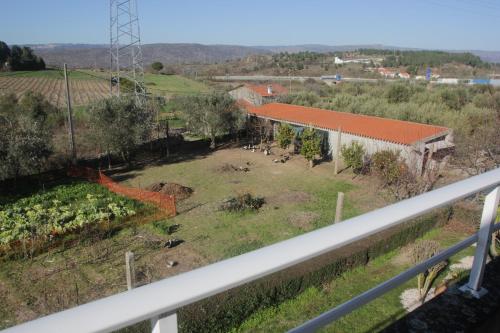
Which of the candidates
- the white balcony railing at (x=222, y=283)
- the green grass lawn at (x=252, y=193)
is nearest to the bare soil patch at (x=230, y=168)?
the green grass lawn at (x=252, y=193)

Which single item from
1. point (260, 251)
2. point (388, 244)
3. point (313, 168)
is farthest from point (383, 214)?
point (313, 168)

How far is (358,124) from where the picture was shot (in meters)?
21.8

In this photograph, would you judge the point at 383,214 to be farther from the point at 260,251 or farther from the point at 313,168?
the point at 313,168

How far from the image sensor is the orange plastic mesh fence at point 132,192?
14082 mm

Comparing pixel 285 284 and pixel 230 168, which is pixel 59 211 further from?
pixel 285 284

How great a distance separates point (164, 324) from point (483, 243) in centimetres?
154

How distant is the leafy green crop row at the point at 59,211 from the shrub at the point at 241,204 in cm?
335

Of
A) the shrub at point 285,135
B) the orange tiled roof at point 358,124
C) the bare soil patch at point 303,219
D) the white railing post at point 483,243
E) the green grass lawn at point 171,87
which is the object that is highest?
the white railing post at point 483,243

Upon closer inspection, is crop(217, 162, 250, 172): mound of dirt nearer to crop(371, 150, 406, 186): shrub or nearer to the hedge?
crop(371, 150, 406, 186): shrub

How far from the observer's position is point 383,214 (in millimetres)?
1133

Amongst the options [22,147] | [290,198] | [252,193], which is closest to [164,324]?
[290,198]

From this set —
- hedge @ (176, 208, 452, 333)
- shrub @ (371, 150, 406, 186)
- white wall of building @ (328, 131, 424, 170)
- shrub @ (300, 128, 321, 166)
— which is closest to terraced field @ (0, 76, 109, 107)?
shrub @ (300, 128, 321, 166)

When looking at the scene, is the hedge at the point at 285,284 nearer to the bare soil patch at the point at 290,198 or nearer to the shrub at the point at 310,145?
the bare soil patch at the point at 290,198

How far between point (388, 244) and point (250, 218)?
506cm
